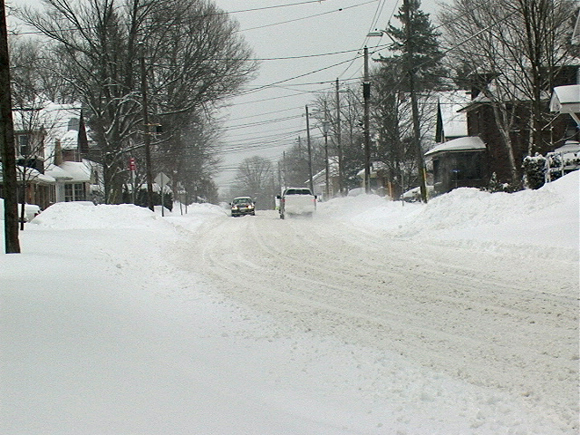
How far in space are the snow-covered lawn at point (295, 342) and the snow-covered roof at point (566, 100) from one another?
17.6 meters

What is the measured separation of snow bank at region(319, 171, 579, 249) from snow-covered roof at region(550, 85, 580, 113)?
37.2 ft

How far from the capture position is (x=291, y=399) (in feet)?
16.1

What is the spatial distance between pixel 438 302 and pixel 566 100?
24692mm

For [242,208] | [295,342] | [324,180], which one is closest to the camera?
[295,342]

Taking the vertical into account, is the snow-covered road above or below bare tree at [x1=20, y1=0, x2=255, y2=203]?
below

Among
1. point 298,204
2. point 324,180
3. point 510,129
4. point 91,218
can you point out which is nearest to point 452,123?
point 510,129

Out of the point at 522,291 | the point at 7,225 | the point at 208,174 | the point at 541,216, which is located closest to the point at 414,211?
the point at 541,216

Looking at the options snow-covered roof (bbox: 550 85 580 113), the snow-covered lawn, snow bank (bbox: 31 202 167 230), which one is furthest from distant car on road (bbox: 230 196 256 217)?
the snow-covered lawn

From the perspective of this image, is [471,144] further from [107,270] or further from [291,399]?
[291,399]

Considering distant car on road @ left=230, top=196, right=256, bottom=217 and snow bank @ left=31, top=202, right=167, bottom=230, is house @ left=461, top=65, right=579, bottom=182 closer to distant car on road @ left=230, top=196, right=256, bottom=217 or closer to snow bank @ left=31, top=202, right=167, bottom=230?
distant car on road @ left=230, top=196, right=256, bottom=217

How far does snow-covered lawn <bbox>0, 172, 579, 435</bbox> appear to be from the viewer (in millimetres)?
4410

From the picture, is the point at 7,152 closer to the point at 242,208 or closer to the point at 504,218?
the point at 504,218

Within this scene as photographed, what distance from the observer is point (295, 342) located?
22.1 feet

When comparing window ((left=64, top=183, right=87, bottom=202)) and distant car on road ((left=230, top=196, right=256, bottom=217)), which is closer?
distant car on road ((left=230, top=196, right=256, bottom=217))
